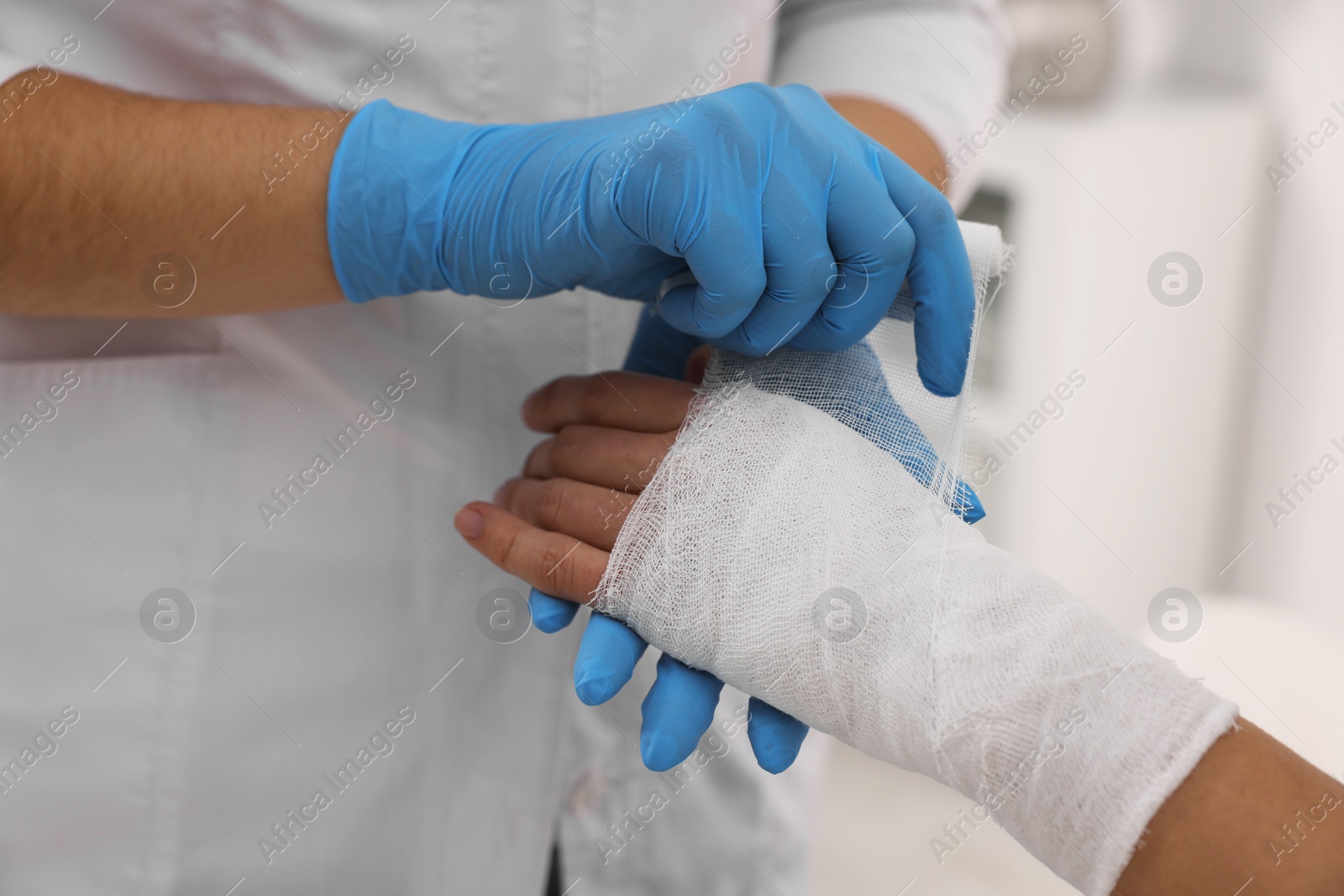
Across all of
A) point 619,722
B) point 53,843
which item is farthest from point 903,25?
point 53,843

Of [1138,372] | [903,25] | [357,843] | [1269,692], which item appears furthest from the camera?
[1138,372]

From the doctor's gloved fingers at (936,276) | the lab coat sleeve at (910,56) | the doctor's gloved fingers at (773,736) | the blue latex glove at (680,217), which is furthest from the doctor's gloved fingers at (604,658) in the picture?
the lab coat sleeve at (910,56)

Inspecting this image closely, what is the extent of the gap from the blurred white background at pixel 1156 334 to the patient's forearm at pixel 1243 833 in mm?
1681

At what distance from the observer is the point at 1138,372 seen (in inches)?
92.5

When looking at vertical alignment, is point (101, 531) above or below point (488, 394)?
below

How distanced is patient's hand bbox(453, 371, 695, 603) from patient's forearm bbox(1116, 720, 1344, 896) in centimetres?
41

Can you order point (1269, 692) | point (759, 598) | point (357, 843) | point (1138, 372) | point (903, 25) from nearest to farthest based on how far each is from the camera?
1. point (759, 598)
2. point (357, 843)
3. point (903, 25)
4. point (1269, 692)
5. point (1138, 372)

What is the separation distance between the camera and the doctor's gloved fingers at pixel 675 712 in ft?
2.00

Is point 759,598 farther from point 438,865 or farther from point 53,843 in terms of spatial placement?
point 53,843

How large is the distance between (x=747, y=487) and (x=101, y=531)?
0.53m

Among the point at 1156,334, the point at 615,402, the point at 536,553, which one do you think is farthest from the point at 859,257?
the point at 1156,334

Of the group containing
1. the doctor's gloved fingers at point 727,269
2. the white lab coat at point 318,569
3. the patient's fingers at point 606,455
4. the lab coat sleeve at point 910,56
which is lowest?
the white lab coat at point 318,569

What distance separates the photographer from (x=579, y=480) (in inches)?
28.2

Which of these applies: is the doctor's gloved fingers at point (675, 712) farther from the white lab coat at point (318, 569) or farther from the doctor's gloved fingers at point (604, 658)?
the white lab coat at point (318, 569)
